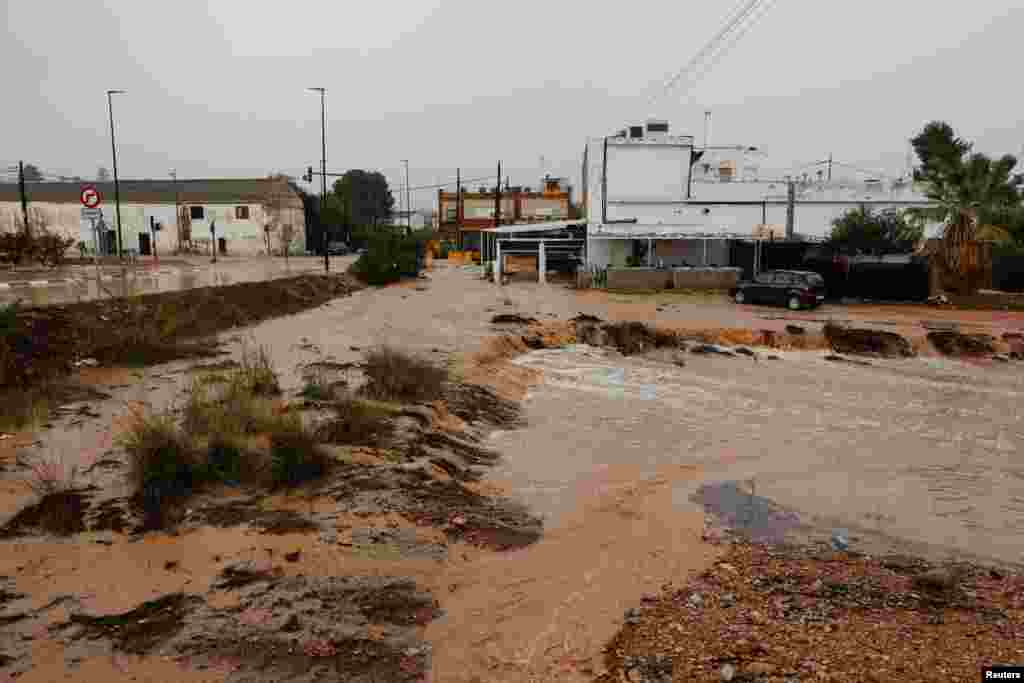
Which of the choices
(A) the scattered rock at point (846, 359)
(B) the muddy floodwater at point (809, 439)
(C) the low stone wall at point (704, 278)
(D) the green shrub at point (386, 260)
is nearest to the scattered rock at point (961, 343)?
(B) the muddy floodwater at point (809, 439)

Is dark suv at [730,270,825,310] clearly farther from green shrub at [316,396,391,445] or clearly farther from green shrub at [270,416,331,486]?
green shrub at [270,416,331,486]

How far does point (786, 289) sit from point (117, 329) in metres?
23.8

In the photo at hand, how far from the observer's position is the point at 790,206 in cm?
4166

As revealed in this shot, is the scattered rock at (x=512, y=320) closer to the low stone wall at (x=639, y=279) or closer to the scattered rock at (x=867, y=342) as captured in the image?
the scattered rock at (x=867, y=342)

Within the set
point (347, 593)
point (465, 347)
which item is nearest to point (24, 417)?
point (347, 593)

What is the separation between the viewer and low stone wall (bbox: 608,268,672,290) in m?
35.2

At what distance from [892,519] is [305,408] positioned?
26.2 feet

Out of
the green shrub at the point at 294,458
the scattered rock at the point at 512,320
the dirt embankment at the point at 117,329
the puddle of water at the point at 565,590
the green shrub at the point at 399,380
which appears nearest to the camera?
the puddle of water at the point at 565,590

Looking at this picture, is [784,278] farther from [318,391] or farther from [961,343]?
[318,391]

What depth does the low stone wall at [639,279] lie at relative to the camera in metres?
35.2

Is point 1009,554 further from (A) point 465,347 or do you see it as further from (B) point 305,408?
(A) point 465,347

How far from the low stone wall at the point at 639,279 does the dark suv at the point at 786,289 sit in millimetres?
5407

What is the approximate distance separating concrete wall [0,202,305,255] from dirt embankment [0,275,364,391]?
1667 inches

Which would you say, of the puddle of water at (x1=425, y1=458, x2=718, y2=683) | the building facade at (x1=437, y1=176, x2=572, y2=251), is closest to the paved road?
the puddle of water at (x1=425, y1=458, x2=718, y2=683)
